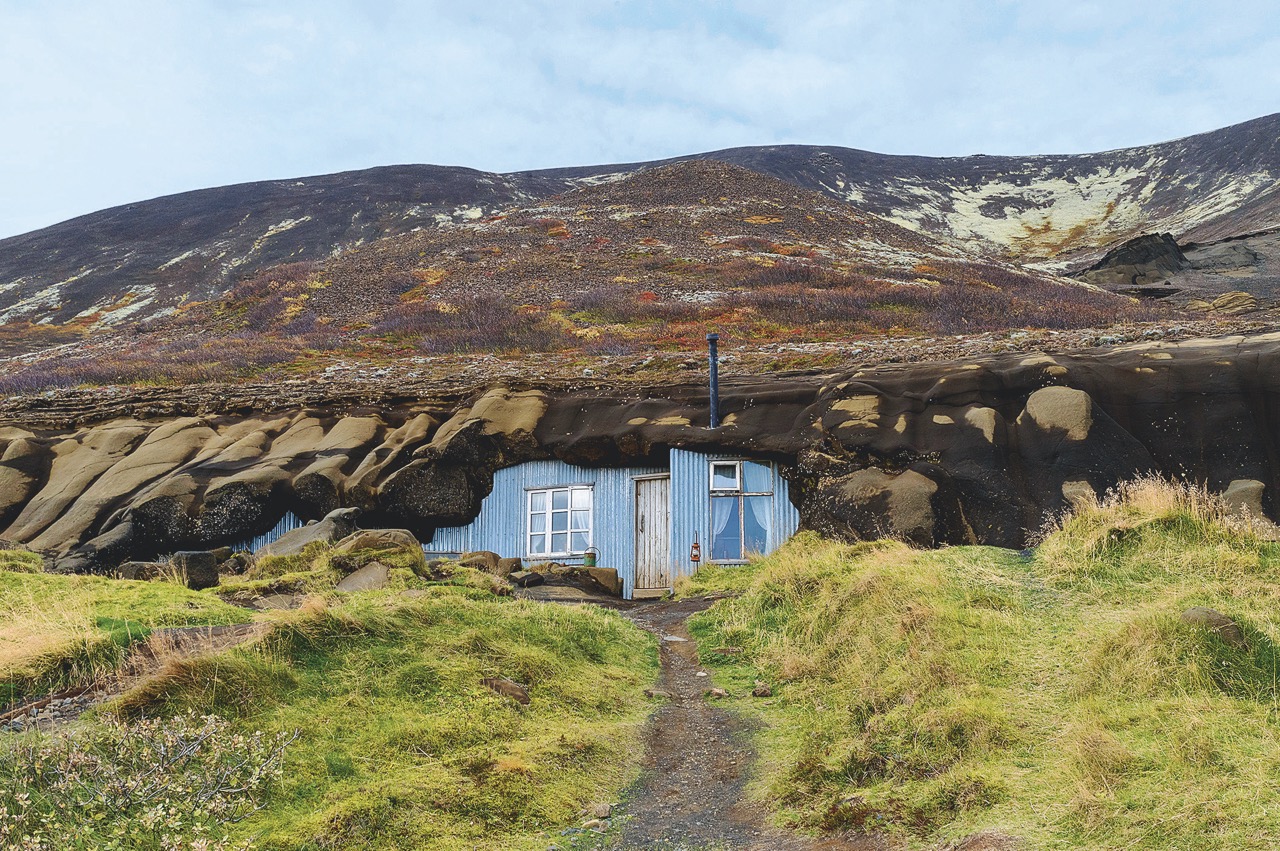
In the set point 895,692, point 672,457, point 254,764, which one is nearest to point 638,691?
point 895,692

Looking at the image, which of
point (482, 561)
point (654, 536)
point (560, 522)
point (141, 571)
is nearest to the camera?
point (141, 571)

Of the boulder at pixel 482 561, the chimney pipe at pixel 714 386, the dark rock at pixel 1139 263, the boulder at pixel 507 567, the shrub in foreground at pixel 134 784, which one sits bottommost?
the boulder at pixel 507 567

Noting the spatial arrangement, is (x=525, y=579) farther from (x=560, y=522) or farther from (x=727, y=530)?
(x=727, y=530)

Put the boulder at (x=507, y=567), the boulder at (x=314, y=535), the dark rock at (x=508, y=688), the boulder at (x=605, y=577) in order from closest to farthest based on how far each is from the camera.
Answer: the dark rock at (x=508, y=688), the boulder at (x=507, y=567), the boulder at (x=314, y=535), the boulder at (x=605, y=577)

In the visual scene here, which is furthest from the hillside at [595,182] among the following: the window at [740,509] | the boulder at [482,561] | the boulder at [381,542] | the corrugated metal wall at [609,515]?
the boulder at [381,542]

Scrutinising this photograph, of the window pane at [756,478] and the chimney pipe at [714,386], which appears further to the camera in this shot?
the chimney pipe at [714,386]

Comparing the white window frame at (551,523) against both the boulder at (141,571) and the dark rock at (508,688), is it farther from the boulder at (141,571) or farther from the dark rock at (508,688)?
the dark rock at (508,688)

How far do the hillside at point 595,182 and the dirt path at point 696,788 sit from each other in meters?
49.4

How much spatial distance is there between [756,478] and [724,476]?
0.59 meters

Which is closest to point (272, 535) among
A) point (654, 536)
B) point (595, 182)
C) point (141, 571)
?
point (141, 571)

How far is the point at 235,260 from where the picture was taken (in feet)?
199

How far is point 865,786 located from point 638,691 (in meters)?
3.12

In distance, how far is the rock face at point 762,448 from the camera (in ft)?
48.2

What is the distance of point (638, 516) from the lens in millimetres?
17625
